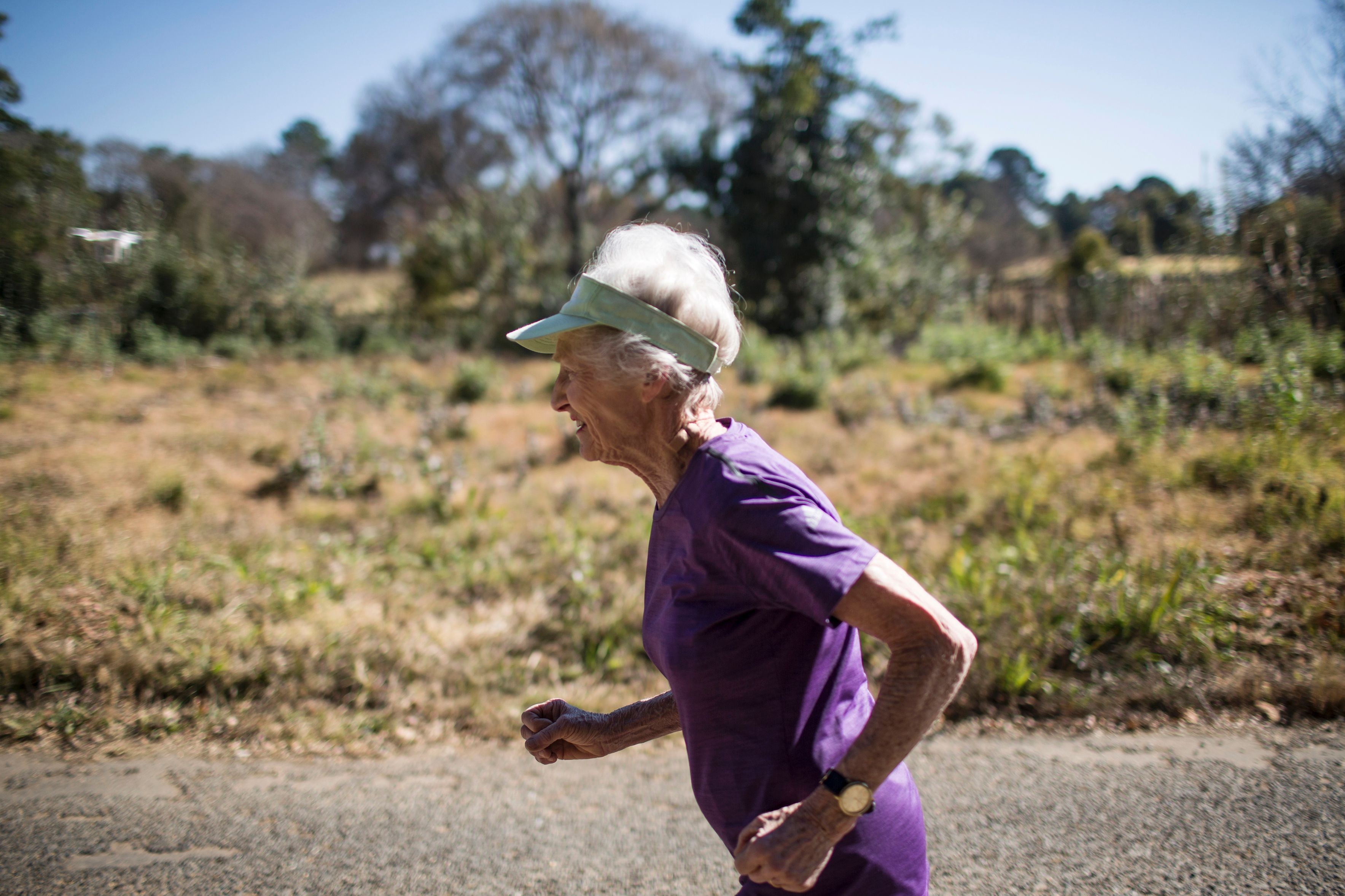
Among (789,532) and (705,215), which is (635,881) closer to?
(789,532)

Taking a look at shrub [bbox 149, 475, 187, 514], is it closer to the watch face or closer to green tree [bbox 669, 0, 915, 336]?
the watch face

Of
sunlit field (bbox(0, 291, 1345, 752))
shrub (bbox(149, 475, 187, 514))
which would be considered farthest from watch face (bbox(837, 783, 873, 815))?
shrub (bbox(149, 475, 187, 514))

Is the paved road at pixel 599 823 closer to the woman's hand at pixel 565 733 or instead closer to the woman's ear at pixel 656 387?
the woman's hand at pixel 565 733

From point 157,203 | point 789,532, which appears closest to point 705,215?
point 157,203

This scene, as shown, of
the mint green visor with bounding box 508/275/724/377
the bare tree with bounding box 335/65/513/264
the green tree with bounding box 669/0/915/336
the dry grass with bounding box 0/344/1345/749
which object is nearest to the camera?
the mint green visor with bounding box 508/275/724/377

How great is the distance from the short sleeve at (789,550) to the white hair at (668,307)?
1.02ft

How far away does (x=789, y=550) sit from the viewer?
1226mm

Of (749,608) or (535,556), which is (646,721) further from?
(535,556)

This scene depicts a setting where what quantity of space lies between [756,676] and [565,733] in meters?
0.62

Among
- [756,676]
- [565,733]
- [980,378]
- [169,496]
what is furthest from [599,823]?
[980,378]

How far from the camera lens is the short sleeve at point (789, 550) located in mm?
1196

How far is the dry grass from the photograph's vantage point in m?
3.65

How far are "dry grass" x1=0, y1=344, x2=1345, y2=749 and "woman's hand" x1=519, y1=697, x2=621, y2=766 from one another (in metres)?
2.04

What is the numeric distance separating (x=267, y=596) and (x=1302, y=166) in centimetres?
989
